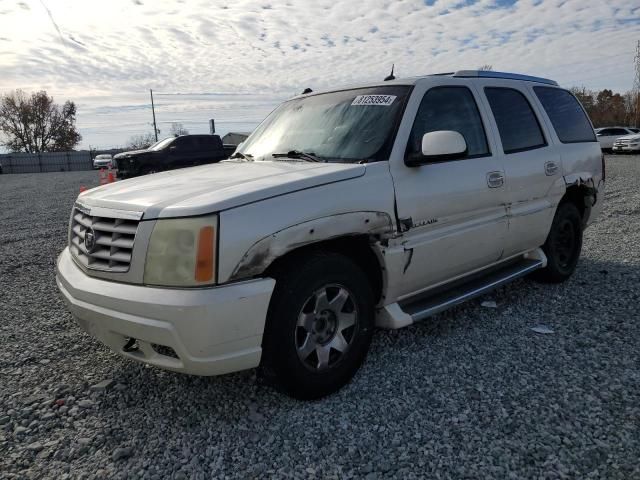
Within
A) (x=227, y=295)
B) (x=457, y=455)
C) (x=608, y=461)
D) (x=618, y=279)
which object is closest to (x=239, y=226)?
(x=227, y=295)

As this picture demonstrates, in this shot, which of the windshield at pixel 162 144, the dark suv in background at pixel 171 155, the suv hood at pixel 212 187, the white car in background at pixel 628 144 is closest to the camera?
the suv hood at pixel 212 187

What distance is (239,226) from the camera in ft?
7.72

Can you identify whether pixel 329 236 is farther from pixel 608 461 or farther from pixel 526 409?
pixel 608 461

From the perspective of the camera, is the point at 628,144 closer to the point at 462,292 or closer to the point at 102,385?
the point at 462,292

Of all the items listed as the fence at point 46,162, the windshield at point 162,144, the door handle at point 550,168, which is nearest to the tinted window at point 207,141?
the windshield at point 162,144

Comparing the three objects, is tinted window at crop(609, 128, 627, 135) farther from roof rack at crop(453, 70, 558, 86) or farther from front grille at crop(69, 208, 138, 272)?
front grille at crop(69, 208, 138, 272)

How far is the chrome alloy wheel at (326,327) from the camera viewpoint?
2666 mm

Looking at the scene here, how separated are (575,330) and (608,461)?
163 cm

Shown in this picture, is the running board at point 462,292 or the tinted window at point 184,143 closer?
the running board at point 462,292

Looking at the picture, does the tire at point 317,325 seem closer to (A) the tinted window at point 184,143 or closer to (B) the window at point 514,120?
(B) the window at point 514,120

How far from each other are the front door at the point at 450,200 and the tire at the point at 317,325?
449 millimetres

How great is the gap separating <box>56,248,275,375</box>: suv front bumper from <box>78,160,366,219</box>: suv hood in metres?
0.40

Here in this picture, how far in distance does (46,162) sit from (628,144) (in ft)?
157

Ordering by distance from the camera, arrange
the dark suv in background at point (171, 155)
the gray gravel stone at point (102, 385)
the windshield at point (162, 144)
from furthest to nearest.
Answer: the windshield at point (162, 144), the dark suv in background at point (171, 155), the gray gravel stone at point (102, 385)
